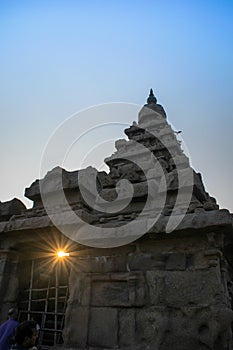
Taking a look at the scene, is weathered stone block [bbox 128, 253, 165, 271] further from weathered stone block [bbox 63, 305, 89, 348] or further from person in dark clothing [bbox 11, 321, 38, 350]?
person in dark clothing [bbox 11, 321, 38, 350]

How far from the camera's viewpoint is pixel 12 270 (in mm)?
4062

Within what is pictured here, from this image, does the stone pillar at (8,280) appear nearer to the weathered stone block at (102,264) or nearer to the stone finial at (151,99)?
the weathered stone block at (102,264)

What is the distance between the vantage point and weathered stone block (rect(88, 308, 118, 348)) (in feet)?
10.2

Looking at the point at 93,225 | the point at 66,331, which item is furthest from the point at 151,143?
the point at 66,331

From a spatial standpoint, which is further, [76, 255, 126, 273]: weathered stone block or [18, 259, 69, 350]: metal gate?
[18, 259, 69, 350]: metal gate

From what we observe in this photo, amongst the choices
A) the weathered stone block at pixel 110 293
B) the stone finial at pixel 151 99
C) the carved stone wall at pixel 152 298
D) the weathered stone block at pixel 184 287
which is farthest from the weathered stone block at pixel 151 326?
the stone finial at pixel 151 99

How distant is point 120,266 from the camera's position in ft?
11.3

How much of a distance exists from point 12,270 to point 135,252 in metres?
1.76

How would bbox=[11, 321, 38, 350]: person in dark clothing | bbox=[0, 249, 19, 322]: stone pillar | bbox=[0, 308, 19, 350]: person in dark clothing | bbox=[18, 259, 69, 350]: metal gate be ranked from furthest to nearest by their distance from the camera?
bbox=[0, 249, 19, 322]: stone pillar < bbox=[18, 259, 69, 350]: metal gate < bbox=[0, 308, 19, 350]: person in dark clothing < bbox=[11, 321, 38, 350]: person in dark clothing

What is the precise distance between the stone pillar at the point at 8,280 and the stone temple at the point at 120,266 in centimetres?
1

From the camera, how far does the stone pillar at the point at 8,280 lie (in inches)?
151

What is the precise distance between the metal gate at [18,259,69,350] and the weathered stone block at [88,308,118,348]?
61 centimetres

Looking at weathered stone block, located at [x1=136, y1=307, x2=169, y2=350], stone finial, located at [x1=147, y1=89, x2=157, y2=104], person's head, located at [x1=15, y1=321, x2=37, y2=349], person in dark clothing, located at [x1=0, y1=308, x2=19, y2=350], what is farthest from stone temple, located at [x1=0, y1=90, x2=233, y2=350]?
stone finial, located at [x1=147, y1=89, x2=157, y2=104]

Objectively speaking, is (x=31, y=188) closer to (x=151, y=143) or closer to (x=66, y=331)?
(x=66, y=331)
